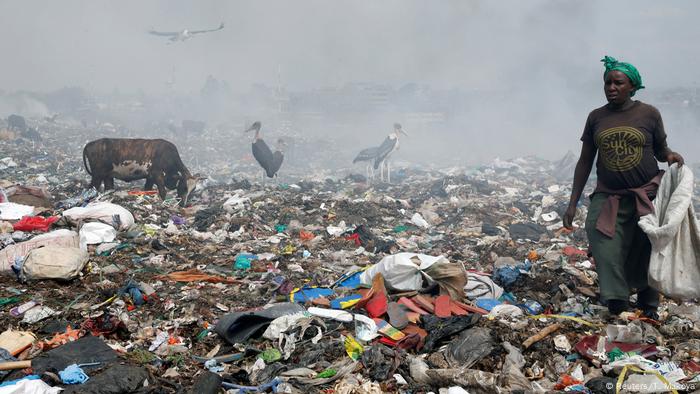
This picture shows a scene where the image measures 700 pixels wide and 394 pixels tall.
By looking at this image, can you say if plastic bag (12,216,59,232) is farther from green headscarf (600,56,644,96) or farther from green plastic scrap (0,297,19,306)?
green headscarf (600,56,644,96)

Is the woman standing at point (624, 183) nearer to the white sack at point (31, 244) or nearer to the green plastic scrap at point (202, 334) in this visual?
the green plastic scrap at point (202, 334)

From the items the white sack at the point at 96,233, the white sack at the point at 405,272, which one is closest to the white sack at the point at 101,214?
the white sack at the point at 96,233

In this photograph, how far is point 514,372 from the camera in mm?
2553

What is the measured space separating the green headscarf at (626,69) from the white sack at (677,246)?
67 cm

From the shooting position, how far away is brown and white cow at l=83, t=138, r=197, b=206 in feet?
30.6

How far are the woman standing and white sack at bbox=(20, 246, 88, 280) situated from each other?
433cm

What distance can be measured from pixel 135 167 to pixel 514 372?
8.80 m

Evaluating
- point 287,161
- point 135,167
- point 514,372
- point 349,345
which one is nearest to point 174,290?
point 349,345

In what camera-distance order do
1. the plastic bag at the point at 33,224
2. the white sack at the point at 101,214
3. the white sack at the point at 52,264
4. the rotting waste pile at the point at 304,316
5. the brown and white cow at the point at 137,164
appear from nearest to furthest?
the rotting waste pile at the point at 304,316 < the white sack at the point at 52,264 < the plastic bag at the point at 33,224 < the white sack at the point at 101,214 < the brown and white cow at the point at 137,164

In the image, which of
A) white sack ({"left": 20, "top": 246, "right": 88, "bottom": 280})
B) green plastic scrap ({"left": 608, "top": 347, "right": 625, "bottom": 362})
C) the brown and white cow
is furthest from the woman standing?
the brown and white cow

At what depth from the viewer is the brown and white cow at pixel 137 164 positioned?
9.34m

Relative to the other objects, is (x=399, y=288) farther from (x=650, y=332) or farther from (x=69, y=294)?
(x=69, y=294)

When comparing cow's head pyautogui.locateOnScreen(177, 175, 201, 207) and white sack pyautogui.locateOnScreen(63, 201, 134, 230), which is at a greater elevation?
white sack pyautogui.locateOnScreen(63, 201, 134, 230)

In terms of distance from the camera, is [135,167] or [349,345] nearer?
[349,345]
